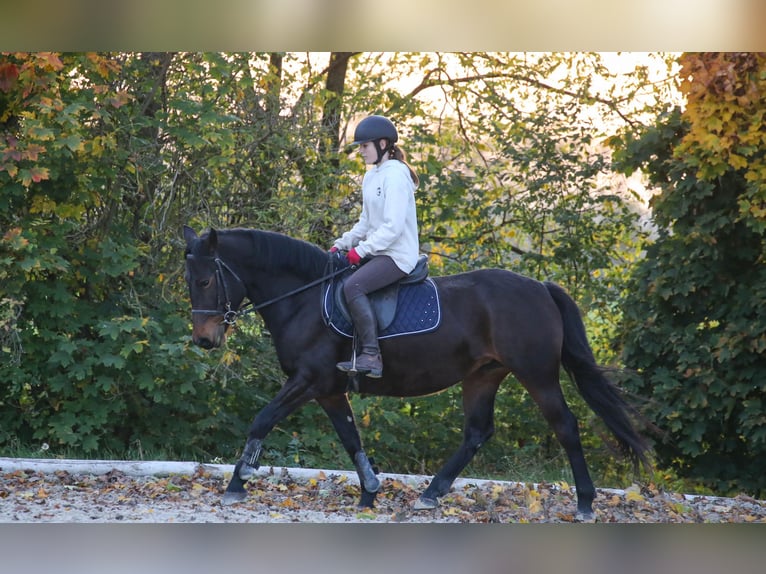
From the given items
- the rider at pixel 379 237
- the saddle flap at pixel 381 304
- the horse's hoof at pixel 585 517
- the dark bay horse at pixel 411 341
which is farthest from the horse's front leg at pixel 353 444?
the horse's hoof at pixel 585 517

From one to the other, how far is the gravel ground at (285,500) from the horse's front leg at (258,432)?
0.11 metres

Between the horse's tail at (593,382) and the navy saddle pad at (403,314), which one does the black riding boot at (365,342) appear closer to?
the navy saddle pad at (403,314)

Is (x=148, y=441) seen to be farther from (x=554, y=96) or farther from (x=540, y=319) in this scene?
(x=554, y=96)

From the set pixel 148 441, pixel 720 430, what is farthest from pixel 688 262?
pixel 148 441

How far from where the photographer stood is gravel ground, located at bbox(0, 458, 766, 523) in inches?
251

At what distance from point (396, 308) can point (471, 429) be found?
1.04 meters

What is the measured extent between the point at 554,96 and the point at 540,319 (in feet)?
15.8

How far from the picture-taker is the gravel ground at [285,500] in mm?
6363

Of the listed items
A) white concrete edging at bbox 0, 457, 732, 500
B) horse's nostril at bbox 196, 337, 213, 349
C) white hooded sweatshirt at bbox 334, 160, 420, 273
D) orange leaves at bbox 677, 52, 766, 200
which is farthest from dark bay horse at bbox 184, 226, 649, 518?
orange leaves at bbox 677, 52, 766, 200

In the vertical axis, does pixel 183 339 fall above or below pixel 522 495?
above

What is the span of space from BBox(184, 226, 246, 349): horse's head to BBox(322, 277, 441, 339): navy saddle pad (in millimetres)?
646

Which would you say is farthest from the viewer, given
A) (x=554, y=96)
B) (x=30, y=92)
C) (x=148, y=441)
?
(x=554, y=96)

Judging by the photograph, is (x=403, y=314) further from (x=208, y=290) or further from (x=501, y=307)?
(x=208, y=290)

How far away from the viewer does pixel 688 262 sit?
27.6 ft
